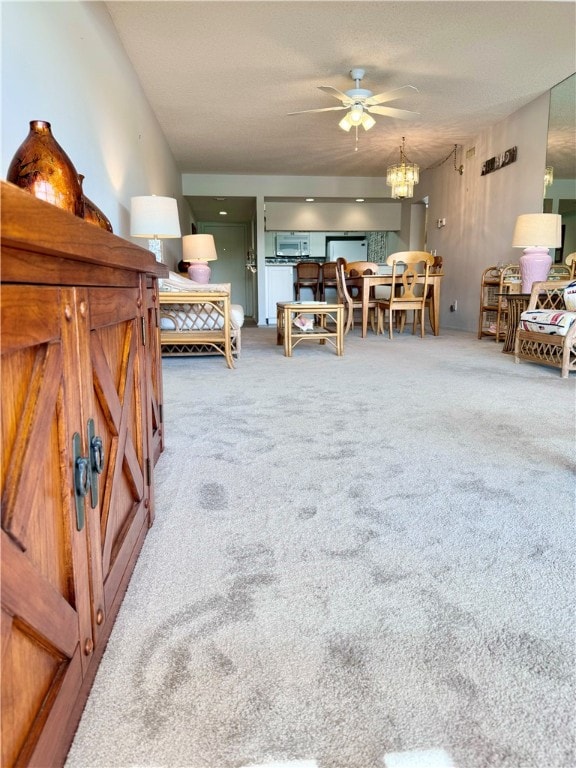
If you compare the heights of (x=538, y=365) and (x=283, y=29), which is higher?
(x=283, y=29)

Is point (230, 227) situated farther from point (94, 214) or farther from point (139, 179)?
point (94, 214)

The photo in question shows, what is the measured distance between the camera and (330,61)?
13.2 feet

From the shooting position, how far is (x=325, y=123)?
5.55 m

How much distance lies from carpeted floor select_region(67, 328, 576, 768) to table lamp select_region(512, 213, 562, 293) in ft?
10.4

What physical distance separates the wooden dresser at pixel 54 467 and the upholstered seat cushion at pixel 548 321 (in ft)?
10.3

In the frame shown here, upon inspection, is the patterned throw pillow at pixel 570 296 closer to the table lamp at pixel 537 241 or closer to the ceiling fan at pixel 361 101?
the table lamp at pixel 537 241

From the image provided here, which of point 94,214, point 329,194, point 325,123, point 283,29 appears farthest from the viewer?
point 329,194

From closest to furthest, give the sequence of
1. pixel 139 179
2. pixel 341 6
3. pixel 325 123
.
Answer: pixel 341 6 < pixel 139 179 < pixel 325 123

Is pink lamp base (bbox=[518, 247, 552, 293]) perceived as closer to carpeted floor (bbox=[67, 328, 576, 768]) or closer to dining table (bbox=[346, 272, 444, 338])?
dining table (bbox=[346, 272, 444, 338])

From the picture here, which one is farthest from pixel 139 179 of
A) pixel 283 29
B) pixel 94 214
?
pixel 94 214

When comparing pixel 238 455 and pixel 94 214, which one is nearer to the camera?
pixel 238 455

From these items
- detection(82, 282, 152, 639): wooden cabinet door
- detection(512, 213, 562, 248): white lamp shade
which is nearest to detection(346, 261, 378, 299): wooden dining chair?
detection(512, 213, 562, 248): white lamp shade

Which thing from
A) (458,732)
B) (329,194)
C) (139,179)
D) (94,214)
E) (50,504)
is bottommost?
(458,732)

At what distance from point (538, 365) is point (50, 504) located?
12.9 ft
